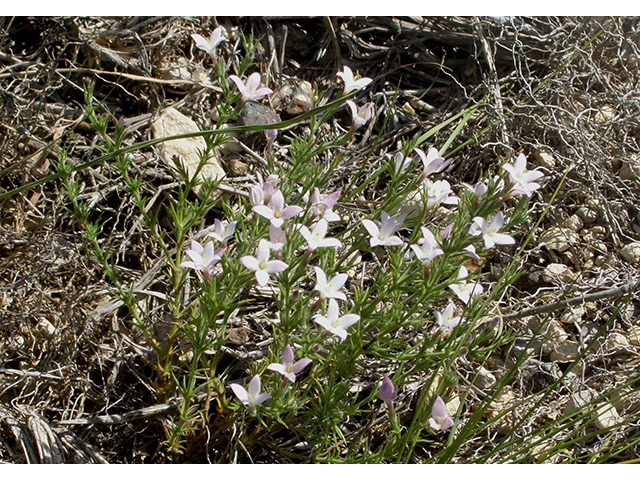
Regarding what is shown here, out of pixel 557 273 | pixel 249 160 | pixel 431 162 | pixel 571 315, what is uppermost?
pixel 431 162

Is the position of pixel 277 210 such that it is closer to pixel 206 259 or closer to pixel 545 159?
pixel 206 259

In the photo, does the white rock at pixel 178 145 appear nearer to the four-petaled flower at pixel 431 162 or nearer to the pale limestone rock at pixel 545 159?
the four-petaled flower at pixel 431 162

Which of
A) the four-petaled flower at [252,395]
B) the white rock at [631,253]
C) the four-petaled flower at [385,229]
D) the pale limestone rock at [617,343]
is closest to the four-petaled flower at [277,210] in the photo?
the four-petaled flower at [385,229]

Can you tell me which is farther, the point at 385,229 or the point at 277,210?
the point at 385,229

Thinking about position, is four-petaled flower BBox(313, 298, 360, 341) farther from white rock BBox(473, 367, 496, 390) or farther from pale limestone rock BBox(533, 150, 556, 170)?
pale limestone rock BBox(533, 150, 556, 170)

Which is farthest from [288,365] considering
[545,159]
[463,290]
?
[545,159]

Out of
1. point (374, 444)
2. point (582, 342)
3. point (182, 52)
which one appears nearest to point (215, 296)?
point (374, 444)
